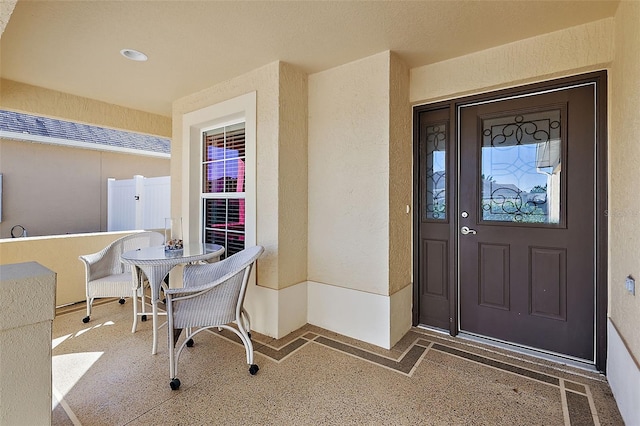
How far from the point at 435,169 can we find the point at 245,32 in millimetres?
2138

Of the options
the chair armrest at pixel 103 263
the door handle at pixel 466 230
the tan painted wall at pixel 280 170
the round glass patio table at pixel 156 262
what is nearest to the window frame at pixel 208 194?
the tan painted wall at pixel 280 170

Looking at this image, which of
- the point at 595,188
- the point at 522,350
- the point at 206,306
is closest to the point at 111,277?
the point at 206,306

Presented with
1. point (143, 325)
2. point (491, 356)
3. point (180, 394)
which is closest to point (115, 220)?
point (143, 325)

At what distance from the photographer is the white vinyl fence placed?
5633 millimetres

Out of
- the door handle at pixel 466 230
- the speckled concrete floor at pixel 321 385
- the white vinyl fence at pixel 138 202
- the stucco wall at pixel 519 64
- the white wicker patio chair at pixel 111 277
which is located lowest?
the speckled concrete floor at pixel 321 385

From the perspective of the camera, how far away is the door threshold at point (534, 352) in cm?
242

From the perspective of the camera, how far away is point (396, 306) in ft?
9.34

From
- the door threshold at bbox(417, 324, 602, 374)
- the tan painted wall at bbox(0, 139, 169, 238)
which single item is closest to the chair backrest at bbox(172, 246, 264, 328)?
the door threshold at bbox(417, 324, 602, 374)

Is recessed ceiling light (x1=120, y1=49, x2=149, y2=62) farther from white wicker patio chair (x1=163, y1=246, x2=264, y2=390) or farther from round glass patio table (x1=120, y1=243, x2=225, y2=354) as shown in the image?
white wicker patio chair (x1=163, y1=246, x2=264, y2=390)

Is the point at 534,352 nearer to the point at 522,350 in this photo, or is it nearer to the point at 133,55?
the point at 522,350

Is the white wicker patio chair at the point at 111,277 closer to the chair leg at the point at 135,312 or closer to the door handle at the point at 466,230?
the chair leg at the point at 135,312

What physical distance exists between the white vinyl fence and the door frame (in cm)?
429

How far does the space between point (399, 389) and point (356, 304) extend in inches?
34.9

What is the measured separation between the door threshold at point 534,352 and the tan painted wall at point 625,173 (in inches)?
18.8
